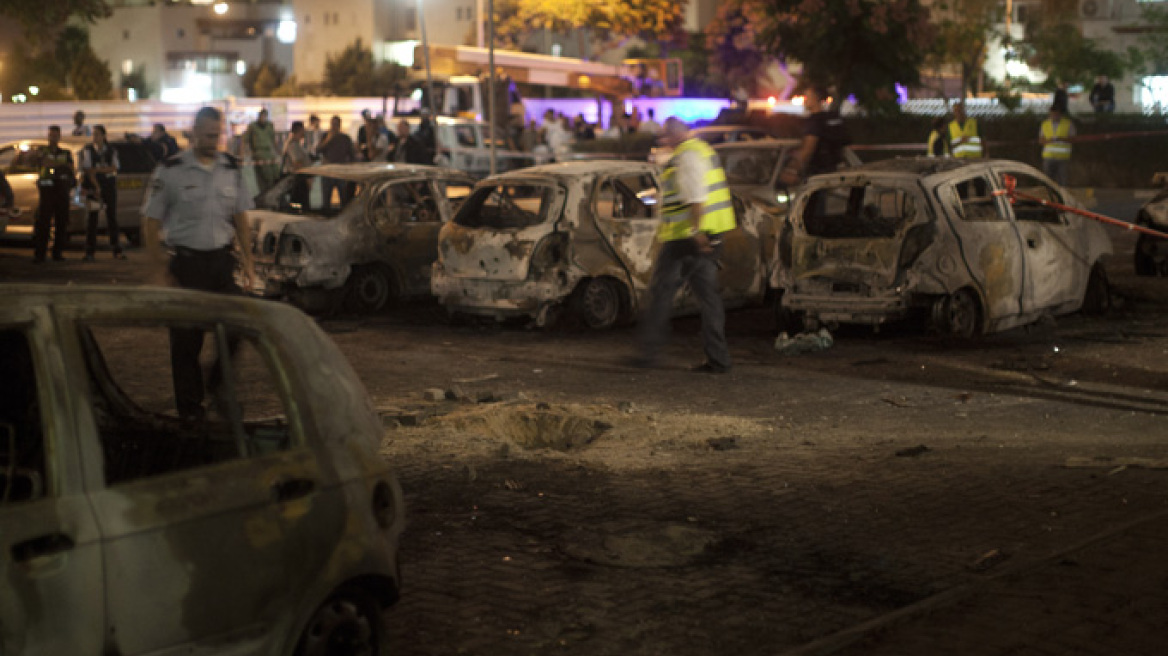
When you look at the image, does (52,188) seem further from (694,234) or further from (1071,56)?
(1071,56)

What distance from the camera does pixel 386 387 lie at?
11.2 metres

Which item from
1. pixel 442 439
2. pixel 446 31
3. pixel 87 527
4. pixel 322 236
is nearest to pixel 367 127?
pixel 322 236

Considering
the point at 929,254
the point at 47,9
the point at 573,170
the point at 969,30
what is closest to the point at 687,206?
the point at 929,254

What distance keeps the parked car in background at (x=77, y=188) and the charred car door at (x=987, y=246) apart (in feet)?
44.9

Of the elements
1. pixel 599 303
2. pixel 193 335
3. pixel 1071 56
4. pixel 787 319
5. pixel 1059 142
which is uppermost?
pixel 1071 56

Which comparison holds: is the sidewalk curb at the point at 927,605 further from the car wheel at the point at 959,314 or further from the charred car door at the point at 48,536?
the car wheel at the point at 959,314

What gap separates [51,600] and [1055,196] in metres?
11.8

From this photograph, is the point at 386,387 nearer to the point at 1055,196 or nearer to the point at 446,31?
the point at 1055,196

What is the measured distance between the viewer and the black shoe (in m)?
11.7

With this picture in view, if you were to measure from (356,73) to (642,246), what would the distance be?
6412cm

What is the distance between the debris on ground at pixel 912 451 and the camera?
28.6 feet

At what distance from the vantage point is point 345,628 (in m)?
4.75

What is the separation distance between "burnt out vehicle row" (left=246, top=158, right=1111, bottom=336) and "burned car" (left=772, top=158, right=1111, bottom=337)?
1cm

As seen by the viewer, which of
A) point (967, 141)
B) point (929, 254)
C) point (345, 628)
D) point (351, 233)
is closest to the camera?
point (345, 628)
